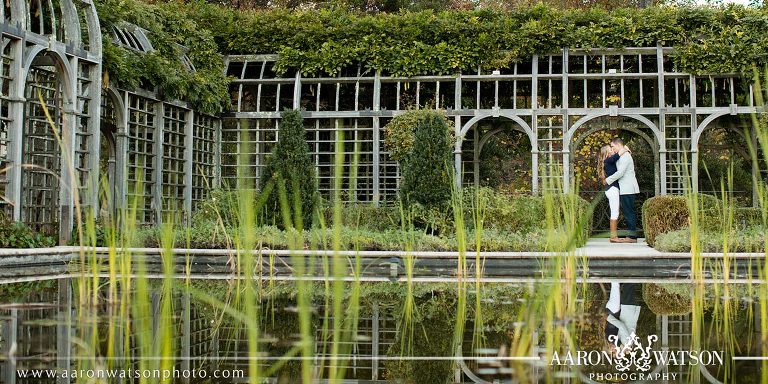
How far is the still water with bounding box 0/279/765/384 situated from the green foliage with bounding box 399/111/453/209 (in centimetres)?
518

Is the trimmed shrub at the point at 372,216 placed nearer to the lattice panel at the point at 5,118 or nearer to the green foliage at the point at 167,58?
the green foliage at the point at 167,58

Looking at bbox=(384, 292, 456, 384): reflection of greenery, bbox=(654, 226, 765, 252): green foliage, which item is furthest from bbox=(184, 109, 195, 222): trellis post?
bbox=(384, 292, 456, 384): reflection of greenery

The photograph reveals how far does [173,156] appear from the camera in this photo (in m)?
12.9

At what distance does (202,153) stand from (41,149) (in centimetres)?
345

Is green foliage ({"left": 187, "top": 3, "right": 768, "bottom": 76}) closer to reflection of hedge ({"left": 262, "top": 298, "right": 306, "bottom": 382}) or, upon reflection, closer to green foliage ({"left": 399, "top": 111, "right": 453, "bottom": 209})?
green foliage ({"left": 399, "top": 111, "right": 453, "bottom": 209})

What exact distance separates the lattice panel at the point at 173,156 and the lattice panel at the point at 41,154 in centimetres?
202

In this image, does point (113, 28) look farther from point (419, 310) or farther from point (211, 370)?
point (211, 370)

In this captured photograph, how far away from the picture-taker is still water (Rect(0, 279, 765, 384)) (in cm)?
284

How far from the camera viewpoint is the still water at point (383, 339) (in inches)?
112

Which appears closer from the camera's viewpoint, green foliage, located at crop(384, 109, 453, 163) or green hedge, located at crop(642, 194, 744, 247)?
green hedge, located at crop(642, 194, 744, 247)

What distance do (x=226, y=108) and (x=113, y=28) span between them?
317cm

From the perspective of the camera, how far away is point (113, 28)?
11312mm

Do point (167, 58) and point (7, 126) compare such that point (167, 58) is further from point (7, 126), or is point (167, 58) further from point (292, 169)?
point (7, 126)

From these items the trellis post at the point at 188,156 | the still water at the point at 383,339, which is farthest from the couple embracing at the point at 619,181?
the trellis post at the point at 188,156
